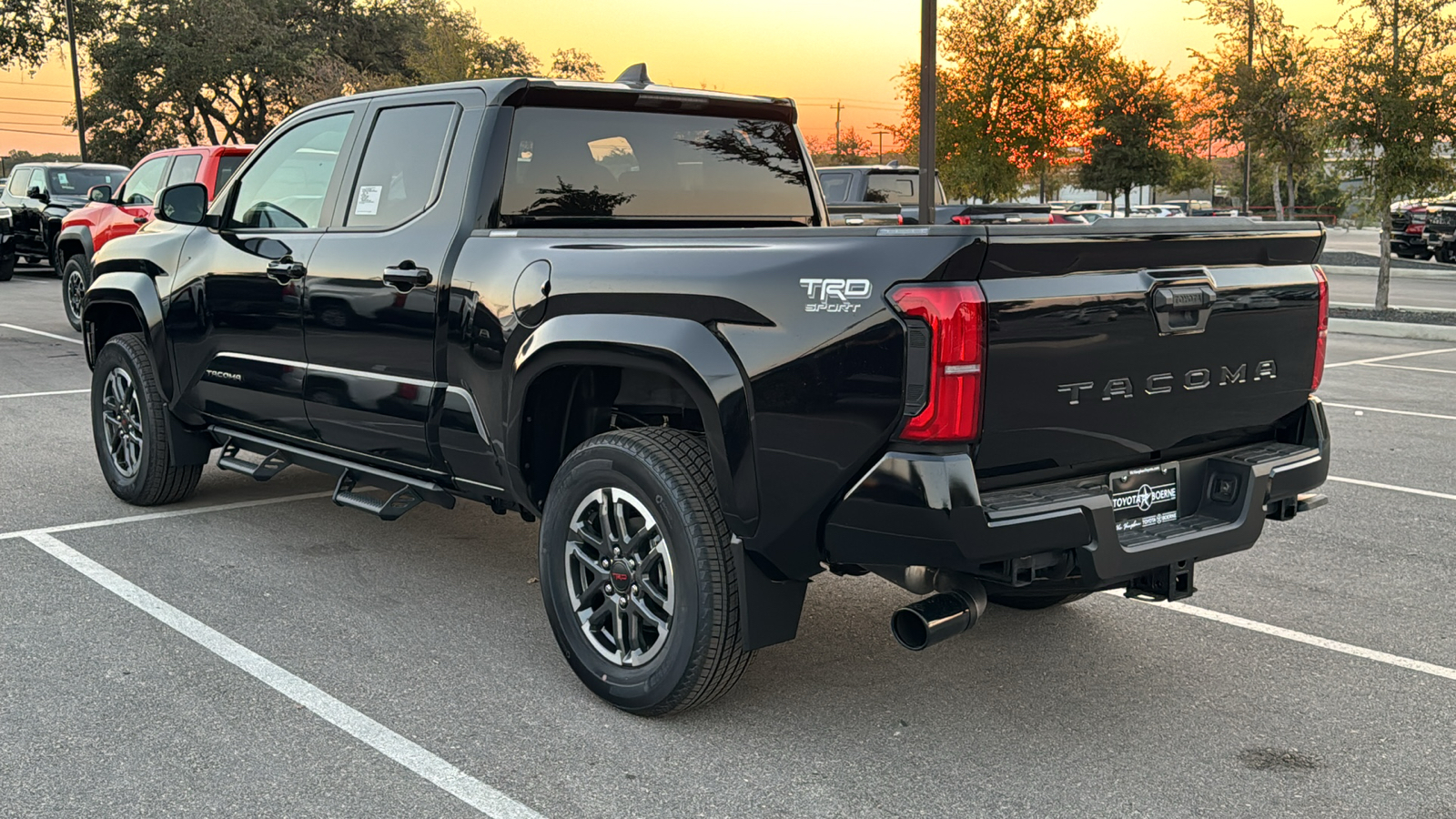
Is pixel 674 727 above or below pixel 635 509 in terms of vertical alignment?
below

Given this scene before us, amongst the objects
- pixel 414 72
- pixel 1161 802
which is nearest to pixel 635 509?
pixel 1161 802

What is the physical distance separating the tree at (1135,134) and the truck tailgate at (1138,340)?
1985 inches

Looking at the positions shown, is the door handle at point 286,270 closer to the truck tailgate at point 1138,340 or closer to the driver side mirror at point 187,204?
the driver side mirror at point 187,204

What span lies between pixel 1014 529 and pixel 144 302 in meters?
4.73

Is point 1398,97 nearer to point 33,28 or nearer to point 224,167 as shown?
point 224,167

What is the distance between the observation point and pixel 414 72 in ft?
161

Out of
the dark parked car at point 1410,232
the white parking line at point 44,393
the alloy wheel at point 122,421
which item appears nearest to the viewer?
the alloy wheel at point 122,421

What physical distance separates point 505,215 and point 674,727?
195 centimetres

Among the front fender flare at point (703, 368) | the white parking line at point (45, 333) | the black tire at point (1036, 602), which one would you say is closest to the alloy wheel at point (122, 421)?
the front fender flare at point (703, 368)

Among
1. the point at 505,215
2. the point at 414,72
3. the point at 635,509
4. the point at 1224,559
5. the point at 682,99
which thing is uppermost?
the point at 414,72

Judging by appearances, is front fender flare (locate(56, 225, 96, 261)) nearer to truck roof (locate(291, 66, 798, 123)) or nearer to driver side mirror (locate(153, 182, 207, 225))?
driver side mirror (locate(153, 182, 207, 225))

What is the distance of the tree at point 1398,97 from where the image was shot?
59.7 ft

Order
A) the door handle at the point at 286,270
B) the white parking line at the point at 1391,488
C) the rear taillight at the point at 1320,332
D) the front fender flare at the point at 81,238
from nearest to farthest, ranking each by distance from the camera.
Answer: the rear taillight at the point at 1320,332 < the door handle at the point at 286,270 < the white parking line at the point at 1391,488 < the front fender flare at the point at 81,238

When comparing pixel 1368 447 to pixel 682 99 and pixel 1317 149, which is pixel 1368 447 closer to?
pixel 682 99
